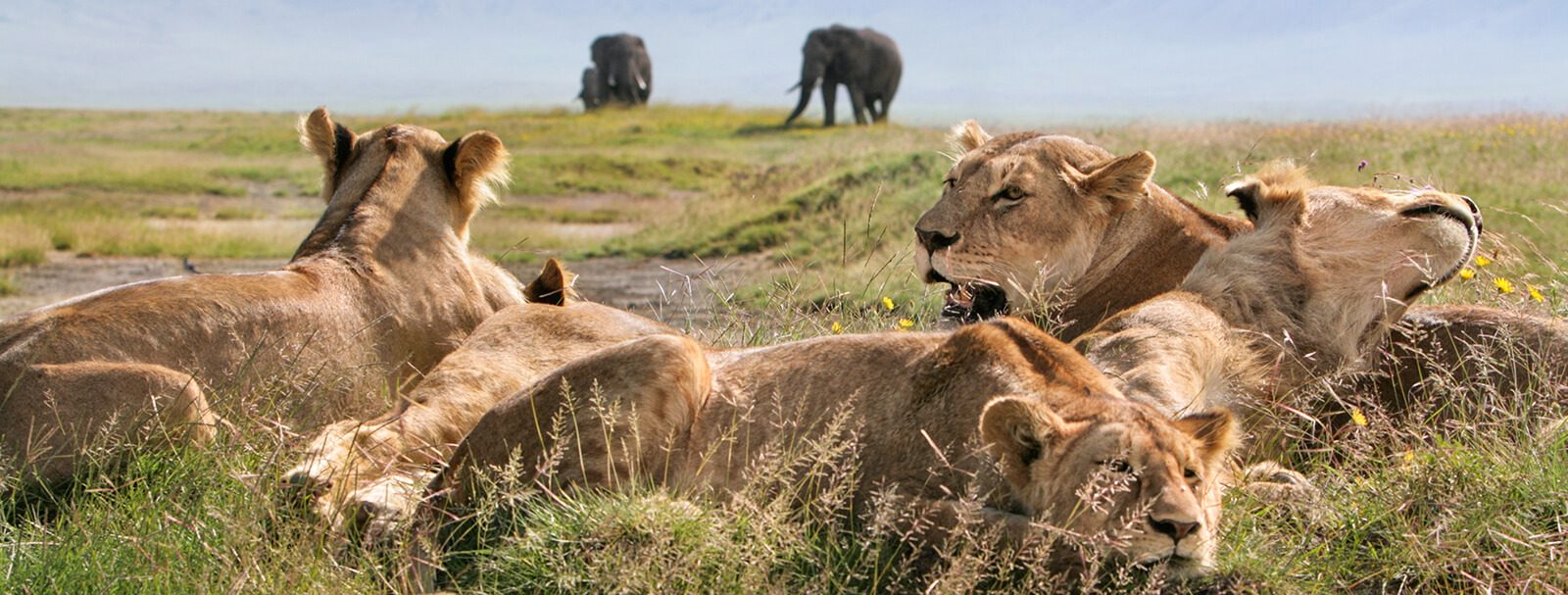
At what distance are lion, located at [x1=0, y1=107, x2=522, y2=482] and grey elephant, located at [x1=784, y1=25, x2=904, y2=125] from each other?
4526cm

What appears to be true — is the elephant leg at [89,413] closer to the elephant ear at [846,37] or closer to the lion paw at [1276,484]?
the lion paw at [1276,484]

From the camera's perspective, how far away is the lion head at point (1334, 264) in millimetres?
5816

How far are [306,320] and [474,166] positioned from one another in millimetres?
1386

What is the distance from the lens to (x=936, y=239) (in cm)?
683

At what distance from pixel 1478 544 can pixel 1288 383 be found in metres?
1.18

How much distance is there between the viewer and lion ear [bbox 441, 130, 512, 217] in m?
7.43

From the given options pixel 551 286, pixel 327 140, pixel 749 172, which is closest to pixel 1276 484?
pixel 551 286

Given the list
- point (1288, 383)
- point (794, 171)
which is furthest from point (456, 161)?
point (794, 171)

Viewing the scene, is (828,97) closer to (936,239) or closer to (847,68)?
(847,68)

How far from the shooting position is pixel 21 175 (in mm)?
36562

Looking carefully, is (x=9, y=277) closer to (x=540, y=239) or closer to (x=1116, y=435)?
(x=540, y=239)

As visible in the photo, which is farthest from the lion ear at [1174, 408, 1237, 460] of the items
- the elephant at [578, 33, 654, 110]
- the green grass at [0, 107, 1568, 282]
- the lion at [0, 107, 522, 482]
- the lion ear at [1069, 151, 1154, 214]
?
the elephant at [578, 33, 654, 110]

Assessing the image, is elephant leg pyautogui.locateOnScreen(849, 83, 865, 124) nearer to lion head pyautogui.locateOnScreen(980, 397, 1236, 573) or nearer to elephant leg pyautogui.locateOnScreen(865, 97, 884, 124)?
elephant leg pyautogui.locateOnScreen(865, 97, 884, 124)

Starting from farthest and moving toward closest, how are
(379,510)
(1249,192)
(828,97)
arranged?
(828,97) → (1249,192) → (379,510)
